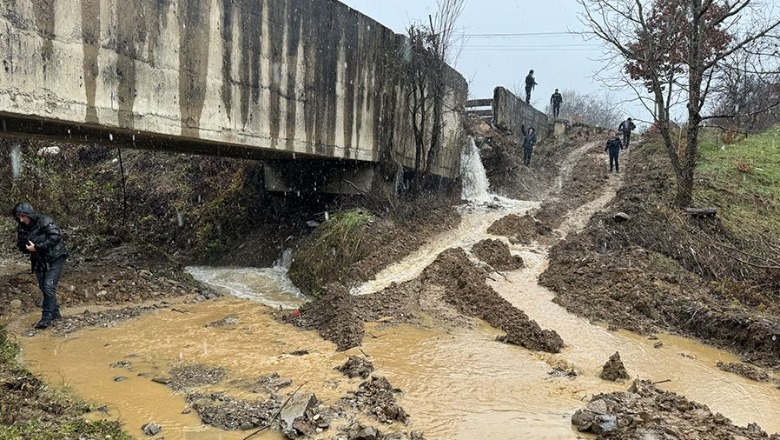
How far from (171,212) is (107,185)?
9.83 feet

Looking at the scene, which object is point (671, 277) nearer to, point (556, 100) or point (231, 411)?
point (231, 411)

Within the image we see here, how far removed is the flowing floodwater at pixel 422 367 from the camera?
465 centimetres

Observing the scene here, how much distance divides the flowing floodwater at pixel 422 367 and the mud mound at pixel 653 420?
24cm

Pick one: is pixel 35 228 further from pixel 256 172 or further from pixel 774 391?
pixel 774 391

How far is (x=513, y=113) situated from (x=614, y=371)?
18.9 meters

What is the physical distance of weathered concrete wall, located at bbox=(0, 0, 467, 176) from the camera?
6109mm

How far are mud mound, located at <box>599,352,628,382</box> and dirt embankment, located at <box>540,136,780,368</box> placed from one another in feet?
6.99

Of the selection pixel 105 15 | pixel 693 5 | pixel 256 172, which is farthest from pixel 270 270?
pixel 693 5

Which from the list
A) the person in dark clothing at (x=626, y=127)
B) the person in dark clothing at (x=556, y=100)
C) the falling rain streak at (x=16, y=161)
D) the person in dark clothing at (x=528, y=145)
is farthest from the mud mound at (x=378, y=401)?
the person in dark clothing at (x=556, y=100)

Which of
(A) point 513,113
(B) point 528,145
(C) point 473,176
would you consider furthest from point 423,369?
(A) point 513,113

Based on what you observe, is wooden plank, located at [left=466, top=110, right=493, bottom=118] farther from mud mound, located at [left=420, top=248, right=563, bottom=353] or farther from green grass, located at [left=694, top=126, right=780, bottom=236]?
mud mound, located at [left=420, top=248, right=563, bottom=353]

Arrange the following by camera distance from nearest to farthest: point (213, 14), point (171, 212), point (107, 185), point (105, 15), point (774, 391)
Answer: point (774, 391) < point (105, 15) < point (213, 14) < point (171, 212) < point (107, 185)

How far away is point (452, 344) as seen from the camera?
6.82 m

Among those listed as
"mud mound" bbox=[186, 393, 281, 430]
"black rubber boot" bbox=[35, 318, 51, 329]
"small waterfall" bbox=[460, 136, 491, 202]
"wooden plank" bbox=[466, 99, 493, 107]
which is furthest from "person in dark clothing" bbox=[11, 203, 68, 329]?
"wooden plank" bbox=[466, 99, 493, 107]
